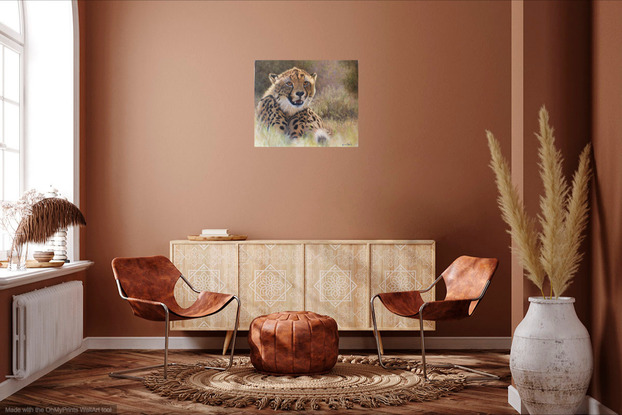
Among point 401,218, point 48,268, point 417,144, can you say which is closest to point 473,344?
point 401,218

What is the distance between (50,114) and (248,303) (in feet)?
7.69

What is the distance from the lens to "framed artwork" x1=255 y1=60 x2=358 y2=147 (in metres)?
5.50

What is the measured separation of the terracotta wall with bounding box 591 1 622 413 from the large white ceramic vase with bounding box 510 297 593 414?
17 centimetres

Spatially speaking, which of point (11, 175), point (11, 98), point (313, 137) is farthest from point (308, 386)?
point (11, 98)

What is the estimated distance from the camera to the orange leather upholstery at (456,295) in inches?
170

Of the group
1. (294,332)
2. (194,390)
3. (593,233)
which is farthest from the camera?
(294,332)

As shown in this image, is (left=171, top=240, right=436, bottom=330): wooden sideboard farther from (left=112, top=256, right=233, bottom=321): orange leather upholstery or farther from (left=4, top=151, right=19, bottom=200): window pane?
(left=4, top=151, right=19, bottom=200): window pane

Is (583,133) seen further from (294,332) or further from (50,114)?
(50,114)

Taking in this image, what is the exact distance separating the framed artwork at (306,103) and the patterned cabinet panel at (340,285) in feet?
3.46

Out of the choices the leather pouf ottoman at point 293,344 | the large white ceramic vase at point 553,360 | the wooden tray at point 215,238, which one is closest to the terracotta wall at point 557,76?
the large white ceramic vase at point 553,360

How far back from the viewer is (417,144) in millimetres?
5500

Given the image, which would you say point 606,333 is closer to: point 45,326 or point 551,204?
point 551,204

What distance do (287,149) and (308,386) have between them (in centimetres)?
227

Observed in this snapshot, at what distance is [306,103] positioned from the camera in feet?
18.1
